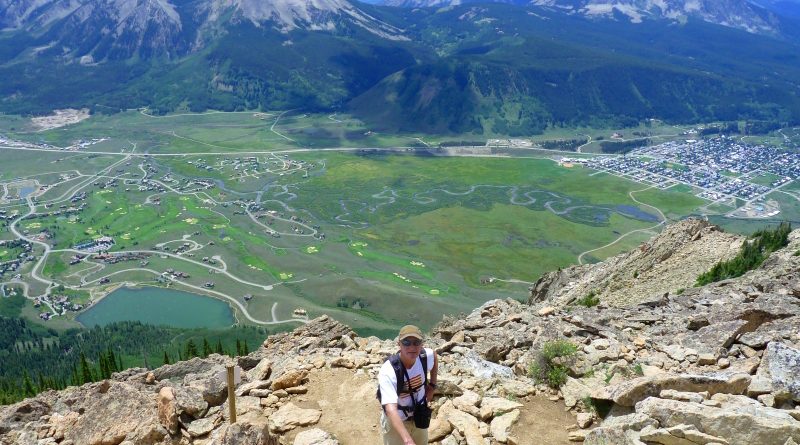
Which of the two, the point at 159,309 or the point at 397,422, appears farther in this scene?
the point at 159,309

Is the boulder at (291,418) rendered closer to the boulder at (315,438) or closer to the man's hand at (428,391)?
the boulder at (315,438)

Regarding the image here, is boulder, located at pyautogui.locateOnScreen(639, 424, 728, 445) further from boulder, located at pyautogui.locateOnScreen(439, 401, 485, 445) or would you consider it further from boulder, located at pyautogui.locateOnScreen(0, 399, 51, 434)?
boulder, located at pyautogui.locateOnScreen(0, 399, 51, 434)

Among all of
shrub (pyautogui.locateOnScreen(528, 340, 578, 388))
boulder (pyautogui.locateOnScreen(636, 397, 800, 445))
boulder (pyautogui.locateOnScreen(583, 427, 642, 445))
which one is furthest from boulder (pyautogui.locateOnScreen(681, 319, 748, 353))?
→ boulder (pyautogui.locateOnScreen(583, 427, 642, 445))

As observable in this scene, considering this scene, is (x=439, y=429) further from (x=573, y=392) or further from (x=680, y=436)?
(x=680, y=436)

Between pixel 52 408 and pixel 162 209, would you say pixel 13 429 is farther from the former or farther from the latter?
pixel 162 209

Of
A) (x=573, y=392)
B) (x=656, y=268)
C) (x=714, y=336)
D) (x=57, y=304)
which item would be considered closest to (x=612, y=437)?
(x=573, y=392)

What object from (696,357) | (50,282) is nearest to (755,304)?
(696,357)
